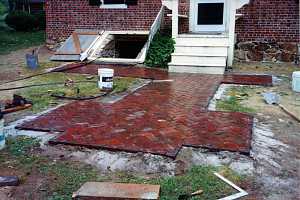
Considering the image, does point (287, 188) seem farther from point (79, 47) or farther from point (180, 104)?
point (79, 47)

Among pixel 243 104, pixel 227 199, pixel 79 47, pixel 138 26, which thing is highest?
pixel 138 26

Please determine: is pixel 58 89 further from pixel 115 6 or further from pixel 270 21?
pixel 270 21

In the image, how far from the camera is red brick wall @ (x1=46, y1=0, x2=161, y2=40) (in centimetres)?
1027

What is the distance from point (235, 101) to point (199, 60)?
290 cm

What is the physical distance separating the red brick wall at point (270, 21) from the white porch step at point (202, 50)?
1550 millimetres

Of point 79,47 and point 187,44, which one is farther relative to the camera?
point 79,47

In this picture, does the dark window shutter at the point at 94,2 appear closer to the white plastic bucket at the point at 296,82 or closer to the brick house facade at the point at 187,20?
the brick house facade at the point at 187,20

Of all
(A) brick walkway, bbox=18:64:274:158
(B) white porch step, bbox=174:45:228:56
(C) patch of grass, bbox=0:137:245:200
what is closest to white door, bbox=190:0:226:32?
(B) white porch step, bbox=174:45:228:56

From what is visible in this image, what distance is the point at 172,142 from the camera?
3.75 meters

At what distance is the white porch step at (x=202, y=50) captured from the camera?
840 centimetres

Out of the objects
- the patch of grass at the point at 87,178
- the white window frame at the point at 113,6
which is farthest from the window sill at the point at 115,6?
the patch of grass at the point at 87,178

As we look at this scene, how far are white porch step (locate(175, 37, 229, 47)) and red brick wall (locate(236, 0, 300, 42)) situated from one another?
129 cm

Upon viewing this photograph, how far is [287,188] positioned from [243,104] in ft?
8.64

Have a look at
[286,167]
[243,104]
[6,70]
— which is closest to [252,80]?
[243,104]
